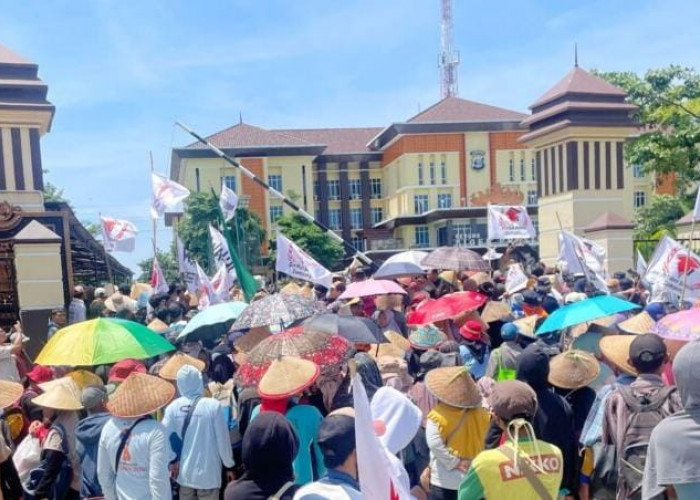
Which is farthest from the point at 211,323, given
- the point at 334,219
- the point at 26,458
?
the point at 334,219

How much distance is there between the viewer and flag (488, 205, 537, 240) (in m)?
16.7

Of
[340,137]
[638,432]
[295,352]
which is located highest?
[340,137]

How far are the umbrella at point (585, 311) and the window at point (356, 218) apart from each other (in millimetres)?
52220

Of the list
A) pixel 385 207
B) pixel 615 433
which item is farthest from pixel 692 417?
pixel 385 207

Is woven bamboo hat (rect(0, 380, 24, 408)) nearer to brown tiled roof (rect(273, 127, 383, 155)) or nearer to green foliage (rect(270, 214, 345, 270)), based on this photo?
green foliage (rect(270, 214, 345, 270))

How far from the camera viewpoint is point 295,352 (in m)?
4.96

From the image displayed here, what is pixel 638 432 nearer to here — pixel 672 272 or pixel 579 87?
pixel 672 272

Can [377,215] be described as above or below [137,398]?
above

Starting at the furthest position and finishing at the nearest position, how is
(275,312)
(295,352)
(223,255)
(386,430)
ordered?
(223,255), (275,312), (295,352), (386,430)

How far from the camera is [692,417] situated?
8.67 ft

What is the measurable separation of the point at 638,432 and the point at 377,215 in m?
55.5

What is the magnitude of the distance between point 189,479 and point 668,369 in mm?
3212

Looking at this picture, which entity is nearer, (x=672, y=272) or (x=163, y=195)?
(x=672, y=272)

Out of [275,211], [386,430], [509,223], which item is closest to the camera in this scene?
[386,430]
